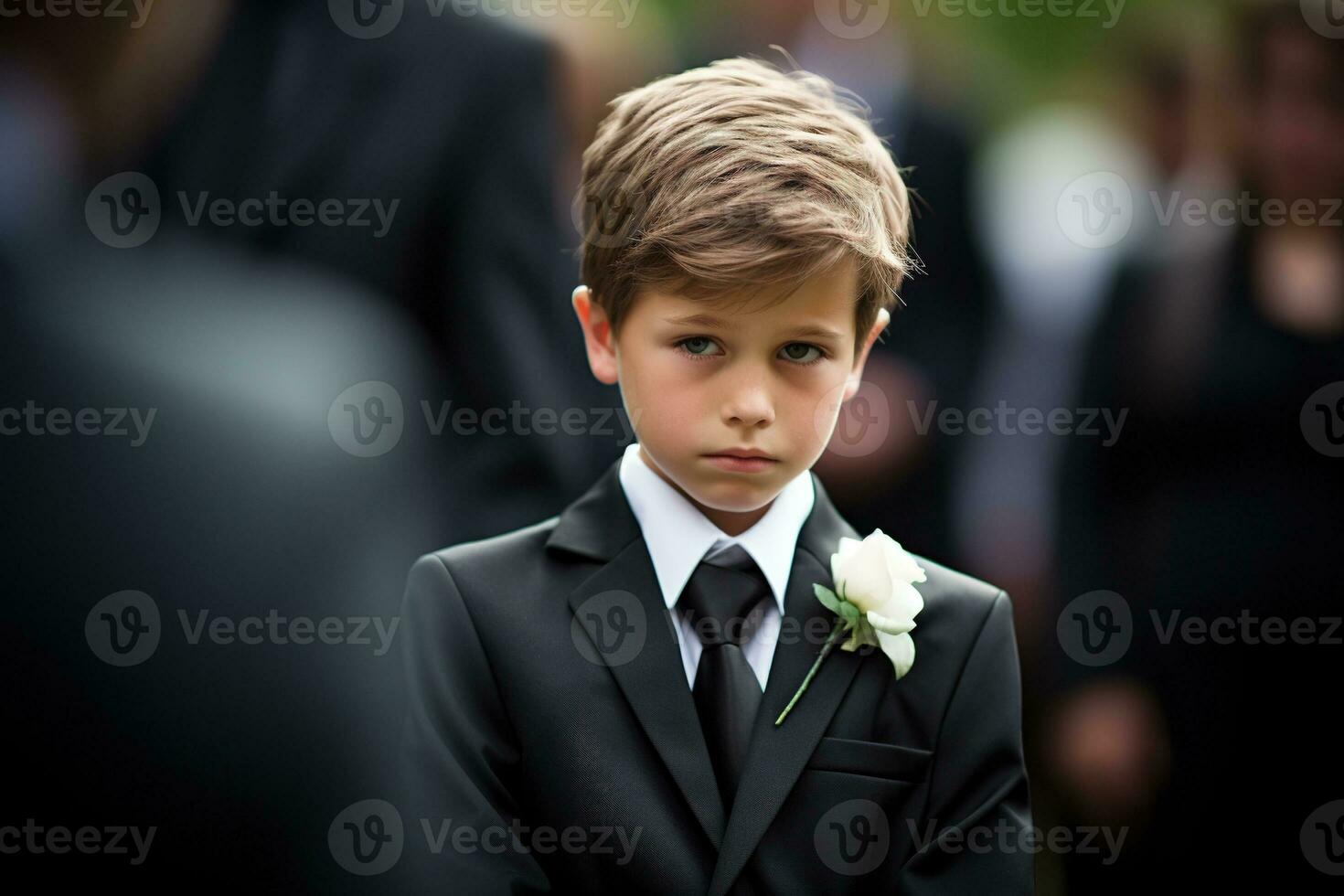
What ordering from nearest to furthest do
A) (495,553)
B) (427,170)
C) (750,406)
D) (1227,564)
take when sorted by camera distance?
(750,406) → (495,553) → (427,170) → (1227,564)

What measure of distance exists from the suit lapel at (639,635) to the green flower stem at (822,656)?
12 cm

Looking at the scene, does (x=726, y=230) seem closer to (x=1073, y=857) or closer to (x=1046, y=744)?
(x=1046, y=744)

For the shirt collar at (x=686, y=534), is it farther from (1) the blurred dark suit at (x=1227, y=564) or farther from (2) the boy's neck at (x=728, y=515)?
(1) the blurred dark suit at (x=1227, y=564)

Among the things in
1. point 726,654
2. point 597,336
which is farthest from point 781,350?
point 726,654

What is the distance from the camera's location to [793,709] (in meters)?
1.57

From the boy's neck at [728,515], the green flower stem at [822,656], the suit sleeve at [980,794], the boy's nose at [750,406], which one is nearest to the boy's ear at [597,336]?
the boy's neck at [728,515]

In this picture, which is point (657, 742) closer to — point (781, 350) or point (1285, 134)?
point (781, 350)

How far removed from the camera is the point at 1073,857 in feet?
7.38

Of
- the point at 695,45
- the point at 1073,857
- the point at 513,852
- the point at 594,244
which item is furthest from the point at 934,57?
the point at 513,852

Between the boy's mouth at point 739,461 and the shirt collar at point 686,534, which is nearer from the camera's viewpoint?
the boy's mouth at point 739,461

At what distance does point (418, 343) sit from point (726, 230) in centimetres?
59

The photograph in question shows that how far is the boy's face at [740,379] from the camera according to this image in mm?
1477

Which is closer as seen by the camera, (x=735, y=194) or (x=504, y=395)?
(x=735, y=194)

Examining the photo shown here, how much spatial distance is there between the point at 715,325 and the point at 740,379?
0.07 meters
